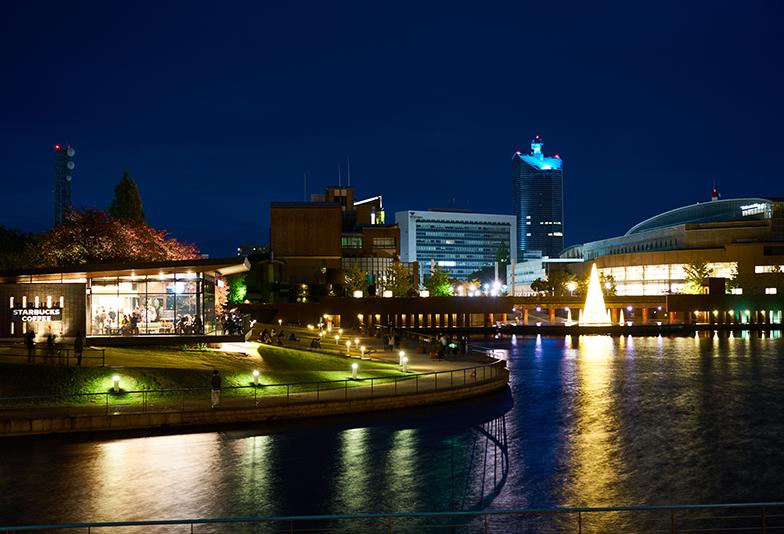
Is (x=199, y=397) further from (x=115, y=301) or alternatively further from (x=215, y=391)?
(x=115, y=301)

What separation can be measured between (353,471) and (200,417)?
9.41 m

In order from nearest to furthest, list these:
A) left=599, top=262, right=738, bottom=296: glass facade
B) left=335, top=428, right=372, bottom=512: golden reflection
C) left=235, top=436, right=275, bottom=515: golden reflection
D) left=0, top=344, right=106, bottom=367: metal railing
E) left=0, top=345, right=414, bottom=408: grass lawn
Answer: left=235, top=436, right=275, bottom=515: golden reflection < left=335, top=428, right=372, bottom=512: golden reflection < left=0, top=345, right=414, bottom=408: grass lawn < left=0, top=344, right=106, bottom=367: metal railing < left=599, top=262, right=738, bottom=296: glass facade

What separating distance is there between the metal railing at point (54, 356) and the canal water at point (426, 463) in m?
9.48

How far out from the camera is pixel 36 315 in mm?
48250

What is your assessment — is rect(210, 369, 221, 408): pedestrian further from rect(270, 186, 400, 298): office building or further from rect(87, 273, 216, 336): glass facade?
rect(270, 186, 400, 298): office building

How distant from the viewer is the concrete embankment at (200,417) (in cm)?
3125

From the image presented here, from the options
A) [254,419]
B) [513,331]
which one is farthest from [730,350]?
[254,419]

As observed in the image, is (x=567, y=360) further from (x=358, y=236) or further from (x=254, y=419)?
(x=358, y=236)

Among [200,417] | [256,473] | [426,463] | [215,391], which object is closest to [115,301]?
[215,391]

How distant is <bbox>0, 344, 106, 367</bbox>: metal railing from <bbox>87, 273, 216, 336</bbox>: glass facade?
7159mm

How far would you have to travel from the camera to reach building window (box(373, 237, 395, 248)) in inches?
6713

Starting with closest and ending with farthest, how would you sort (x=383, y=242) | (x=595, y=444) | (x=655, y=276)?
1. (x=595, y=444)
2. (x=383, y=242)
3. (x=655, y=276)

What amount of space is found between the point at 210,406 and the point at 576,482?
16.5 m

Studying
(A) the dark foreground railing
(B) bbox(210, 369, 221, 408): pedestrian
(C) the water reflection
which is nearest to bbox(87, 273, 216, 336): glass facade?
(B) bbox(210, 369, 221, 408): pedestrian
